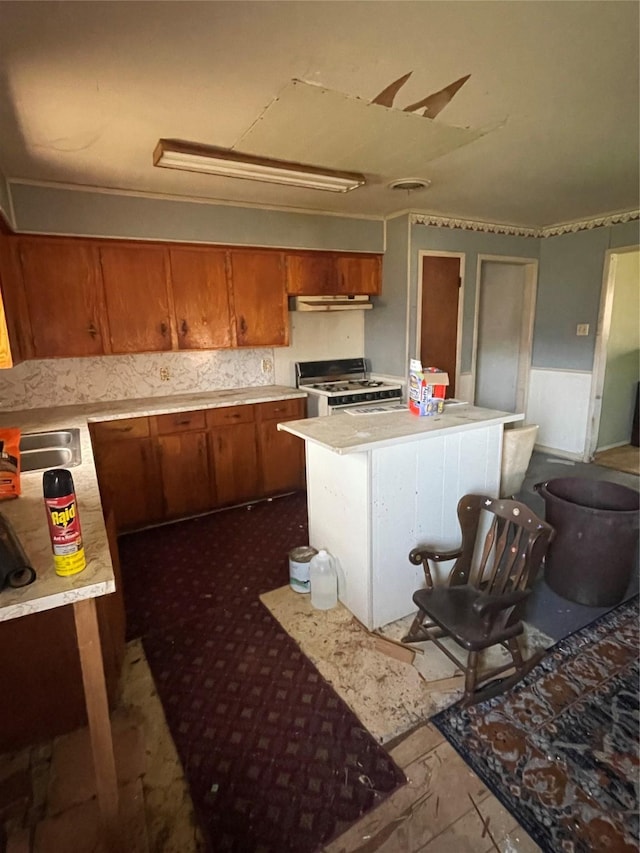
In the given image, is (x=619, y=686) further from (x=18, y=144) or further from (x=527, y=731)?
(x=18, y=144)

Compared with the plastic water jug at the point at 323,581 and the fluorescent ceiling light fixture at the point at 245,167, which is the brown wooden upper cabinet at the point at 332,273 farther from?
the plastic water jug at the point at 323,581

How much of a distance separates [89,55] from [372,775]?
2.69 meters

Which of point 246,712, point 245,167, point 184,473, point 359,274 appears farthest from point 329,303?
point 246,712

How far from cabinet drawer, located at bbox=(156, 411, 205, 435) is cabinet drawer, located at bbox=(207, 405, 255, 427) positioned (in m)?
0.07

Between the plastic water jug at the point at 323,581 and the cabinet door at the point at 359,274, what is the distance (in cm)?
264

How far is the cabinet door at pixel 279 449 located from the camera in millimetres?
3701

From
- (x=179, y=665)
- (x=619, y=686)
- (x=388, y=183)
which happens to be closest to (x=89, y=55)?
(x=388, y=183)

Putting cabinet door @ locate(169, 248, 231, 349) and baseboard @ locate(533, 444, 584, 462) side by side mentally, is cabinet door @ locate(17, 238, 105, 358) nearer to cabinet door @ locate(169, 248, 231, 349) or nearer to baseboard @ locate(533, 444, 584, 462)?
cabinet door @ locate(169, 248, 231, 349)

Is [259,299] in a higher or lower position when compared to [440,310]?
higher

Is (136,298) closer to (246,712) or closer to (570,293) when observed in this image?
(246,712)

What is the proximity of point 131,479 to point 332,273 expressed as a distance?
8.09ft

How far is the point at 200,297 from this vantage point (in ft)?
11.6

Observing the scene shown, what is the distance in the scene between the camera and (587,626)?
7.22 ft

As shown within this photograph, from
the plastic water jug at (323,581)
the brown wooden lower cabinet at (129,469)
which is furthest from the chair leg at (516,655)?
the brown wooden lower cabinet at (129,469)
